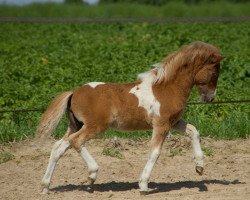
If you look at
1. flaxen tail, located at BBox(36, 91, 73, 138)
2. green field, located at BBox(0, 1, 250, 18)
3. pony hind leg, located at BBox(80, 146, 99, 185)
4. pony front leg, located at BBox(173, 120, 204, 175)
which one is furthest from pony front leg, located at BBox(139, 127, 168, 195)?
green field, located at BBox(0, 1, 250, 18)

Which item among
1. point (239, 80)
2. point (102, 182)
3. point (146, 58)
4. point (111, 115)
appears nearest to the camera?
point (111, 115)

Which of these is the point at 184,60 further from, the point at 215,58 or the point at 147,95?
the point at 147,95

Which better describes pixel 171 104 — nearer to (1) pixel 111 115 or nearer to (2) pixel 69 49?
(1) pixel 111 115

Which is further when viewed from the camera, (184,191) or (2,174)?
(2,174)

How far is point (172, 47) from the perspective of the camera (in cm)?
1984

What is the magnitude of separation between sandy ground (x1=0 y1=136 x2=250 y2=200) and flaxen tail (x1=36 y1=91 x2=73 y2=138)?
0.78 m

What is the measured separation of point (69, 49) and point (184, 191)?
13.6 meters

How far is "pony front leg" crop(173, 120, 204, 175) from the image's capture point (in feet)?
26.1

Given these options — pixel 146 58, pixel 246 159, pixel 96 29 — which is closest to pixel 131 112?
pixel 246 159

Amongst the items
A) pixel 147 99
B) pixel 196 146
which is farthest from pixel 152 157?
pixel 147 99

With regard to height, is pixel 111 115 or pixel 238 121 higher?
pixel 111 115

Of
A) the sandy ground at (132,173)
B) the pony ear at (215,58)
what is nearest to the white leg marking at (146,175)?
the sandy ground at (132,173)

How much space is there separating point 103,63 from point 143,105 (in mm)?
9619

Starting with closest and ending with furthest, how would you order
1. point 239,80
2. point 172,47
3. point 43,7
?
point 239,80 → point 172,47 → point 43,7
